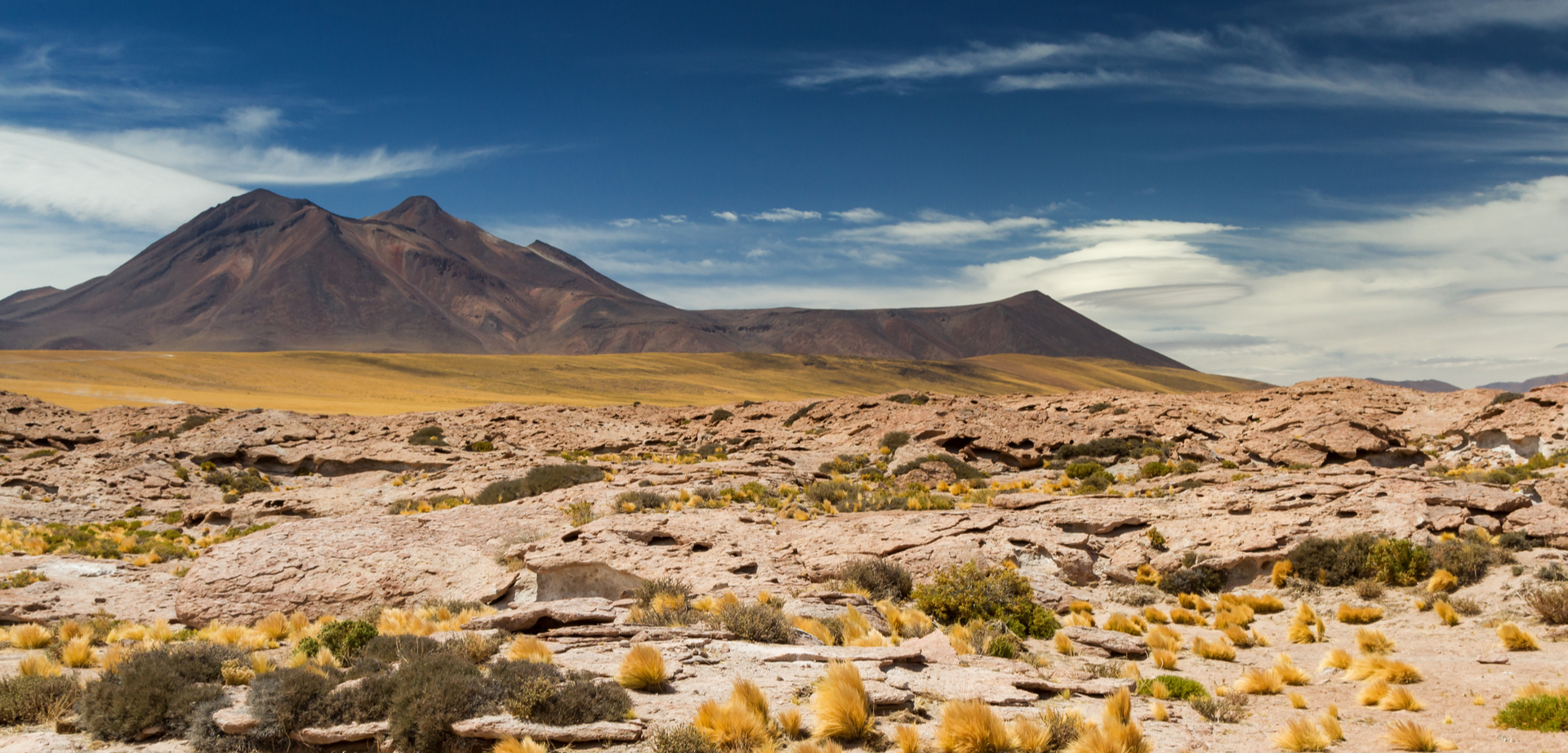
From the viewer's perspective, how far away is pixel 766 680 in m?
8.42

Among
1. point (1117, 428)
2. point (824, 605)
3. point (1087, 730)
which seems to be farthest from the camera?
point (1117, 428)

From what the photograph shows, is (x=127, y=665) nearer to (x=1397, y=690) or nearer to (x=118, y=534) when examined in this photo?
(x=1397, y=690)

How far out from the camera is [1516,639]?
31.4 ft

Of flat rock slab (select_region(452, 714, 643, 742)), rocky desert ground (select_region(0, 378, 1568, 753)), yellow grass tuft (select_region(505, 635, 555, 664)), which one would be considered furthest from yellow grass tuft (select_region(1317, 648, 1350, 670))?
flat rock slab (select_region(452, 714, 643, 742))

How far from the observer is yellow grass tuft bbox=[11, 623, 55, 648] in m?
10.7

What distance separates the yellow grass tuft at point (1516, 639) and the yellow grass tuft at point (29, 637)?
745 inches

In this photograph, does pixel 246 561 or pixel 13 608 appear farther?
pixel 246 561

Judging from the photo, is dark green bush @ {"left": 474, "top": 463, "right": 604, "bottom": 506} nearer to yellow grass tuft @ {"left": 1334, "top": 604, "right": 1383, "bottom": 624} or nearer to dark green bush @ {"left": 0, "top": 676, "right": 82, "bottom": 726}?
dark green bush @ {"left": 0, "top": 676, "right": 82, "bottom": 726}

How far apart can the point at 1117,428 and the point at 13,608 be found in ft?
98.3

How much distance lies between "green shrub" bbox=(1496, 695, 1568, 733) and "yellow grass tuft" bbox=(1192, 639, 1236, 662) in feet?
11.0

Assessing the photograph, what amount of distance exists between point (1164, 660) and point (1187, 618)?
2.77 m

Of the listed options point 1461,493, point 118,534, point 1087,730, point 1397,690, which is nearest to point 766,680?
point 1087,730

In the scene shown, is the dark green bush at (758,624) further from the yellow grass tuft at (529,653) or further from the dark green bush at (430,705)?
the dark green bush at (430,705)

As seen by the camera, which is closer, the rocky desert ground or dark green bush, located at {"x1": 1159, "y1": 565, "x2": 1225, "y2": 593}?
the rocky desert ground
